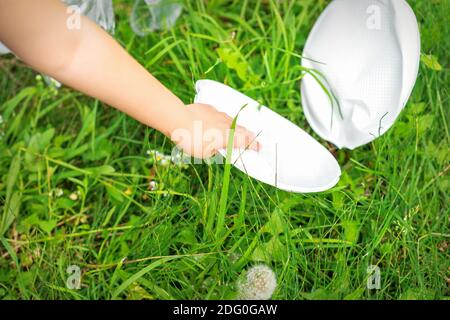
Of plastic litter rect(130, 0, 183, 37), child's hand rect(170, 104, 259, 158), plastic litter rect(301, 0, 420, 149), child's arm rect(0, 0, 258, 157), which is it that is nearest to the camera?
child's arm rect(0, 0, 258, 157)

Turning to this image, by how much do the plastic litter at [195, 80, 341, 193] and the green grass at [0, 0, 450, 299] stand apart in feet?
0.12

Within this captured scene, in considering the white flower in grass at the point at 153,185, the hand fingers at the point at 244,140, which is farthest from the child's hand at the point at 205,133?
the white flower in grass at the point at 153,185

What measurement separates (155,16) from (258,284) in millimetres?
705

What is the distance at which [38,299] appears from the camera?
1.06m

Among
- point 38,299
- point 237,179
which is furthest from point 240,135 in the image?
point 38,299

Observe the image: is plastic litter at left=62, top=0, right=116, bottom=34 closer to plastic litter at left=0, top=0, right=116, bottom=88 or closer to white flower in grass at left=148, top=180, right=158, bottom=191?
plastic litter at left=0, top=0, right=116, bottom=88

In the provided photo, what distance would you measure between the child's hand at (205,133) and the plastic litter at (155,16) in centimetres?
39

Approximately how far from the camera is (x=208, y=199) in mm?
1062

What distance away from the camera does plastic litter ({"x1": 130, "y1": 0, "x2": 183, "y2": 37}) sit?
1.37 meters

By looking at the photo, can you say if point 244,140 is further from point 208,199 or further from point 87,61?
point 87,61

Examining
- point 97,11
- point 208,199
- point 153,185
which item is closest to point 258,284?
point 208,199

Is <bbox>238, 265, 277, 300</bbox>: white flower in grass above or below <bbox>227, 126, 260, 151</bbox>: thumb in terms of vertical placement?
below

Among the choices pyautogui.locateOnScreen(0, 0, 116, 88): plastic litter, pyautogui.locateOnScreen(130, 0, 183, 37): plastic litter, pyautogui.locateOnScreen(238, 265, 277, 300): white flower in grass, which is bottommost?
pyautogui.locateOnScreen(238, 265, 277, 300): white flower in grass

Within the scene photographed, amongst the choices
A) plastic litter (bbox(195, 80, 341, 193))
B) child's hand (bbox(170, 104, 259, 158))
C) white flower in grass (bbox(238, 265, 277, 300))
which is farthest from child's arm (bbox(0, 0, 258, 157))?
white flower in grass (bbox(238, 265, 277, 300))
